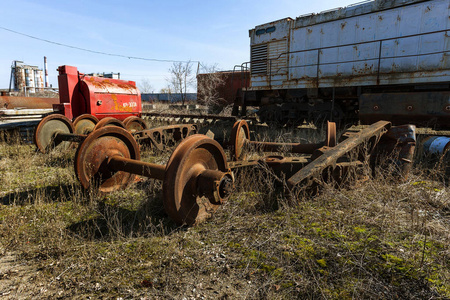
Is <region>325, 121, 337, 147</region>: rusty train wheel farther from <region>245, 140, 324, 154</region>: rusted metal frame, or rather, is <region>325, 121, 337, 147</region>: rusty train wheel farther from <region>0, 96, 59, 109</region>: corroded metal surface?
<region>0, 96, 59, 109</region>: corroded metal surface

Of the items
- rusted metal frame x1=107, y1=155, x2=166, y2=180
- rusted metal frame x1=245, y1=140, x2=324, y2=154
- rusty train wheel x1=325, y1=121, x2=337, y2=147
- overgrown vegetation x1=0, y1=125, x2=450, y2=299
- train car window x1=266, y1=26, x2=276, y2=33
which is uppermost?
train car window x1=266, y1=26, x2=276, y2=33

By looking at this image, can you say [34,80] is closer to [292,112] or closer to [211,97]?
[211,97]

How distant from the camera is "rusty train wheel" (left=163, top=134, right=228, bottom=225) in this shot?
7.63 feet

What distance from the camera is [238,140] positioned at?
495cm

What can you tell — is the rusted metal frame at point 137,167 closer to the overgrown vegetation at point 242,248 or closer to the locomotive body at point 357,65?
the overgrown vegetation at point 242,248

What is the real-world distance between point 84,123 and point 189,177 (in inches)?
211

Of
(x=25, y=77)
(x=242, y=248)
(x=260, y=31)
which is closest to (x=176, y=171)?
(x=242, y=248)

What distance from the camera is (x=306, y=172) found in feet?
8.49

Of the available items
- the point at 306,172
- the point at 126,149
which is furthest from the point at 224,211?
the point at 126,149

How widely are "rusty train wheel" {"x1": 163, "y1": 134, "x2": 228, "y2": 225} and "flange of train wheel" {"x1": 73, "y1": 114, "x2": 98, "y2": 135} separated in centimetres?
490

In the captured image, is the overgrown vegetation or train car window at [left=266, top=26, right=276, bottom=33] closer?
the overgrown vegetation

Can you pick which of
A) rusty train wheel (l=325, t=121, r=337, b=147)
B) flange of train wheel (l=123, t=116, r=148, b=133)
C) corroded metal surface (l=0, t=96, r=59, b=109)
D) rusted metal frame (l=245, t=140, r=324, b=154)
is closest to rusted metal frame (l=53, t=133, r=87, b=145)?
flange of train wheel (l=123, t=116, r=148, b=133)

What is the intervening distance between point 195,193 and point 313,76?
25.5 ft

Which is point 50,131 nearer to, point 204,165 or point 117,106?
point 117,106
